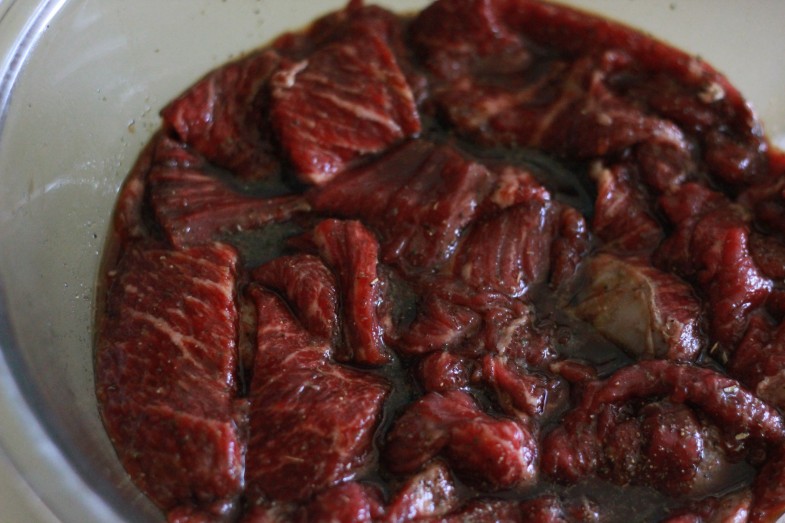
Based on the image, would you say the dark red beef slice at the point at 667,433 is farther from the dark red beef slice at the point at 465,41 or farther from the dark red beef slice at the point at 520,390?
the dark red beef slice at the point at 465,41

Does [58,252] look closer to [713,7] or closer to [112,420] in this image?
[112,420]

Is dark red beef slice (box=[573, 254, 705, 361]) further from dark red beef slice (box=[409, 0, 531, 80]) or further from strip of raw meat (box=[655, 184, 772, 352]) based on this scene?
dark red beef slice (box=[409, 0, 531, 80])

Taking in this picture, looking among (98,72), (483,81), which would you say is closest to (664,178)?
(483,81)

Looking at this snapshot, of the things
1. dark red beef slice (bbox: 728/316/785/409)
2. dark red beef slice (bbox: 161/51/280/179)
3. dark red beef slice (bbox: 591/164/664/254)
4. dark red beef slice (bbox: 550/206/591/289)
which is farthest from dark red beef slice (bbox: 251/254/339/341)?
dark red beef slice (bbox: 728/316/785/409)

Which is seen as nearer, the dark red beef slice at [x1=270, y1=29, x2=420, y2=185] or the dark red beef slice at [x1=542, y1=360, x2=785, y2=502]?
the dark red beef slice at [x1=542, y1=360, x2=785, y2=502]

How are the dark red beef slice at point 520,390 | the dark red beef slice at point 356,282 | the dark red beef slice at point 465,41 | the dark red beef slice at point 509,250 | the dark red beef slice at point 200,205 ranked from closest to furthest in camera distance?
the dark red beef slice at point 520,390
the dark red beef slice at point 356,282
the dark red beef slice at point 509,250
the dark red beef slice at point 200,205
the dark red beef slice at point 465,41

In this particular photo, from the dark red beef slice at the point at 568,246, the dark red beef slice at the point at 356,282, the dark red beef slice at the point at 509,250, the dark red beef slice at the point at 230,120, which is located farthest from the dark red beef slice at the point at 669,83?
the dark red beef slice at the point at 356,282
